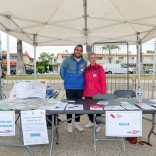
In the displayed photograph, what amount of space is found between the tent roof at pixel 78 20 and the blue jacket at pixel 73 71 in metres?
1.09

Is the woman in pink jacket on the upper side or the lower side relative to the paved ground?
upper

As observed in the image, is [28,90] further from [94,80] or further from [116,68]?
[116,68]

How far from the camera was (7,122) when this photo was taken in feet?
8.71

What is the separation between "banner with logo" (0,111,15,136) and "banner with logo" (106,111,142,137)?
1.17 m

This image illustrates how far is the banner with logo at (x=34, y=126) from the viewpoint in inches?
104

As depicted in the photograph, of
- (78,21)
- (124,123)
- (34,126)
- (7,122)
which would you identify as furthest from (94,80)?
(7,122)

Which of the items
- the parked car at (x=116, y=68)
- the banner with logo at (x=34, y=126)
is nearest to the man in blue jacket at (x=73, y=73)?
the banner with logo at (x=34, y=126)

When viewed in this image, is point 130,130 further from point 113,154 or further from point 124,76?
point 124,76

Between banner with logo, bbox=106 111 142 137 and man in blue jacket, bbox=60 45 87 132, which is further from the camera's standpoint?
man in blue jacket, bbox=60 45 87 132

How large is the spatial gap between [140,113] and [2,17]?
307 cm

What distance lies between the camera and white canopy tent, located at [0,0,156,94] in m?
3.98

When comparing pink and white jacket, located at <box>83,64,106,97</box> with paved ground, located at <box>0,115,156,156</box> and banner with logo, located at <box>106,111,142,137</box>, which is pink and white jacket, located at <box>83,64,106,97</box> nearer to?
paved ground, located at <box>0,115,156,156</box>

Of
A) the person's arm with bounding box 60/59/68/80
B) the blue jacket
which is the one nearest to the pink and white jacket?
the blue jacket

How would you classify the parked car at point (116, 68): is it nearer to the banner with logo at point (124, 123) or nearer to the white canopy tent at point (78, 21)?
the white canopy tent at point (78, 21)
